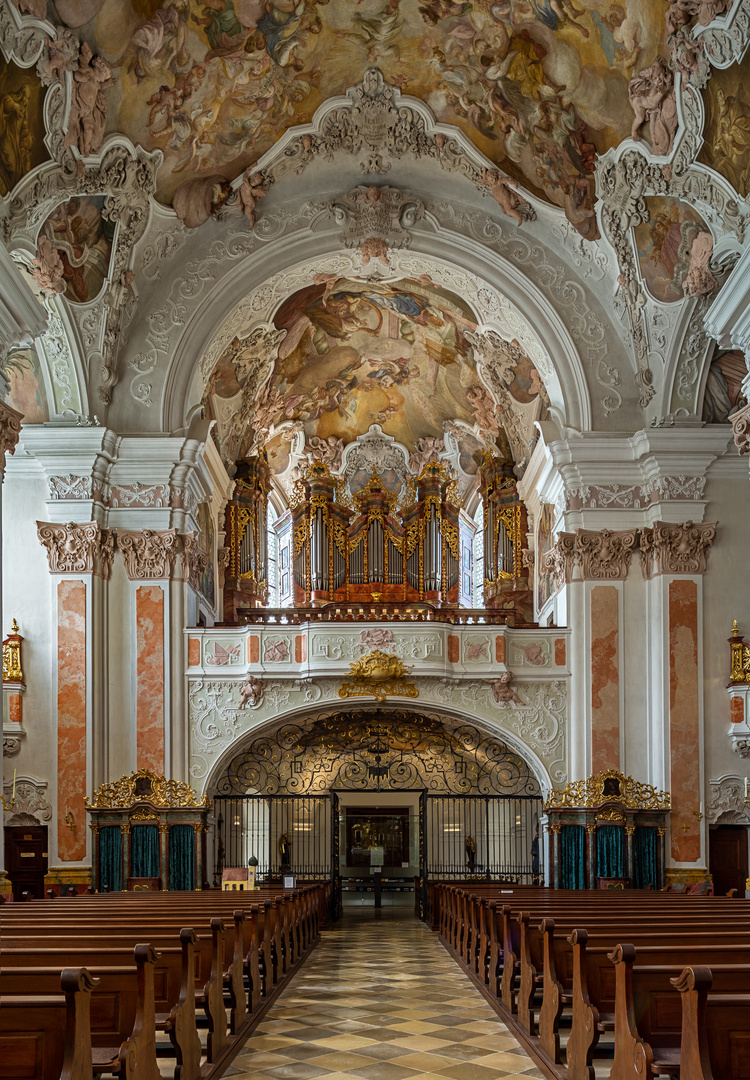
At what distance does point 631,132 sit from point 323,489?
40.1 ft

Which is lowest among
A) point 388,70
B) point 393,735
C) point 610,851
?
point 610,851

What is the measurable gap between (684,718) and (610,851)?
8.66 ft

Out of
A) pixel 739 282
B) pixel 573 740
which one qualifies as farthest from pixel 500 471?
pixel 739 282

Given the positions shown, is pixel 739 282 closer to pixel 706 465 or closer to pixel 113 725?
pixel 706 465

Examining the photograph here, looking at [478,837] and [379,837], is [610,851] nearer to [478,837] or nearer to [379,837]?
[478,837]

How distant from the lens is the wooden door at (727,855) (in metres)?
20.9

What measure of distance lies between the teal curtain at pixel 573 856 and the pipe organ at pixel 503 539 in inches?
260

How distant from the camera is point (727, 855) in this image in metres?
21.0

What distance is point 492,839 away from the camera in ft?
103

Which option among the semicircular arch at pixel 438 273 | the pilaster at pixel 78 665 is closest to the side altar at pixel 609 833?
the semicircular arch at pixel 438 273

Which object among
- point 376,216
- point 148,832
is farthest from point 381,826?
point 376,216

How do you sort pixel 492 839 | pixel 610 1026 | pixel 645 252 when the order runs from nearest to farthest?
pixel 610 1026
pixel 645 252
pixel 492 839

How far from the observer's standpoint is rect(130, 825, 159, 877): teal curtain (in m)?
20.9

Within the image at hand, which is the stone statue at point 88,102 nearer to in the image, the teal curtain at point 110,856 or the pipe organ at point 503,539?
the teal curtain at point 110,856
